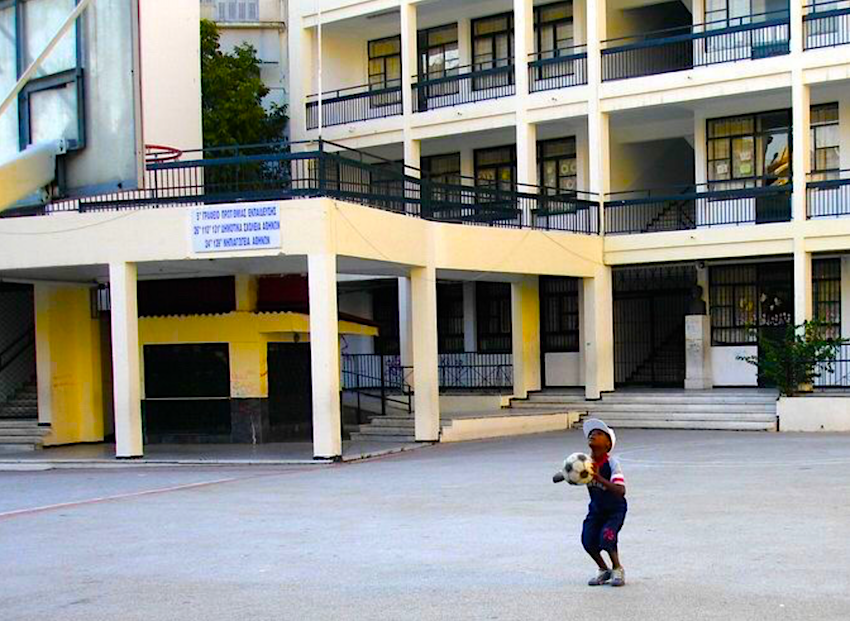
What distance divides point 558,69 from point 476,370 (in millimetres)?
7717

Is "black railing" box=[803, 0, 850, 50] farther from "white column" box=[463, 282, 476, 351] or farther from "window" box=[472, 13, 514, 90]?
"white column" box=[463, 282, 476, 351]

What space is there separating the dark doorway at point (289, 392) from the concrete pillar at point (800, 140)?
10582 mm

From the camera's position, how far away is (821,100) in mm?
27438

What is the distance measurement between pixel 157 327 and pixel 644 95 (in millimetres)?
11769

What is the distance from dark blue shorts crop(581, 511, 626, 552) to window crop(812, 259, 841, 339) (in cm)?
2001

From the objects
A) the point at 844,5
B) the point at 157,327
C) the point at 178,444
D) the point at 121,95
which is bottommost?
the point at 178,444

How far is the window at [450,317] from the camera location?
32188mm

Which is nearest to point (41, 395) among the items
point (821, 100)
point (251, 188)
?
point (251, 188)

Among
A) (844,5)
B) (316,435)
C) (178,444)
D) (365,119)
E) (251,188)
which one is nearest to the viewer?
(316,435)

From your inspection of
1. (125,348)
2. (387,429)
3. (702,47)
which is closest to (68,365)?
(125,348)

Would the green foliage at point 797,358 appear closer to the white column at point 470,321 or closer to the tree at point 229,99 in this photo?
the white column at point 470,321

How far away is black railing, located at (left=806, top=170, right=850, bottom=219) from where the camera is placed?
84.4ft

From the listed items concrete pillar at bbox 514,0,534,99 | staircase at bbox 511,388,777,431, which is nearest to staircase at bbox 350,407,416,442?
staircase at bbox 511,388,777,431

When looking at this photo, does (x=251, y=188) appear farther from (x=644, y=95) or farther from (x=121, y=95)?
(x=121, y=95)
